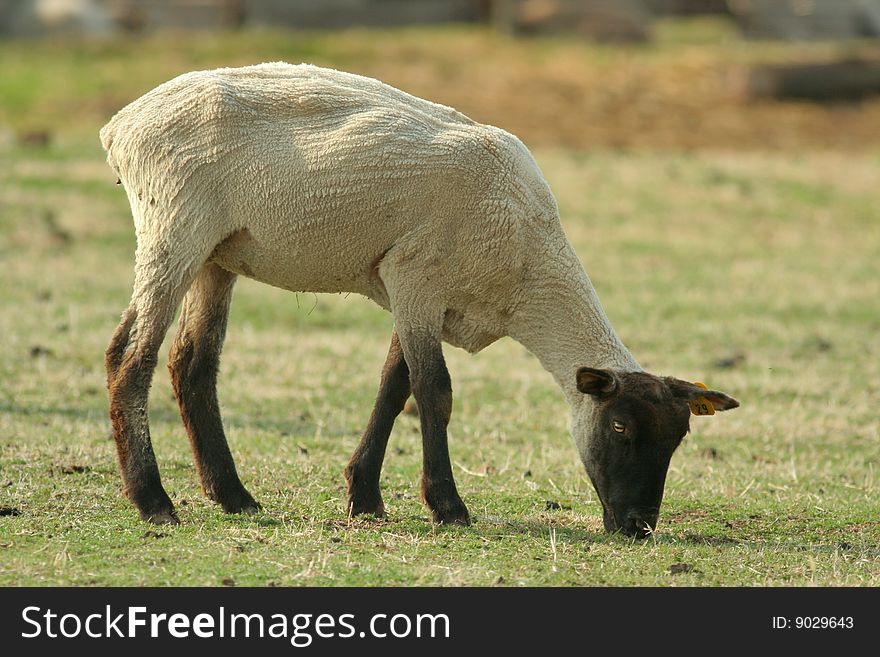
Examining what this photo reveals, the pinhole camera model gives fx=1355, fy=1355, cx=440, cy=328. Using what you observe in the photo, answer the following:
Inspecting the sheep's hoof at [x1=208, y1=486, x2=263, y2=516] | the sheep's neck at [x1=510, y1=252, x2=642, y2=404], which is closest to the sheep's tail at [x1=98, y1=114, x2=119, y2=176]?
the sheep's hoof at [x1=208, y1=486, x2=263, y2=516]

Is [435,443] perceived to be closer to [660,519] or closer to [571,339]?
[571,339]

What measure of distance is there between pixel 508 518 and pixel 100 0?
29.2 meters

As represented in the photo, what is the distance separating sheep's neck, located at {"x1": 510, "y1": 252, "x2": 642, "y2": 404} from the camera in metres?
7.73

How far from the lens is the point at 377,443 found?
25.9 ft

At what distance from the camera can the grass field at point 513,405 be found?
6.94 metres

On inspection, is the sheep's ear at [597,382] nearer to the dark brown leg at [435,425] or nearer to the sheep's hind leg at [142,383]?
the dark brown leg at [435,425]

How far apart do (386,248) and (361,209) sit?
26 cm

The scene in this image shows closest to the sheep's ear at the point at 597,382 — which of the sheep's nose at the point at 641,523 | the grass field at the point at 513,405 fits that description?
the sheep's nose at the point at 641,523

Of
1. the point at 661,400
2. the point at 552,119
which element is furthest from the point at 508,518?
the point at 552,119

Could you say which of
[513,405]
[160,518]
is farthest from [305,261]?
[513,405]

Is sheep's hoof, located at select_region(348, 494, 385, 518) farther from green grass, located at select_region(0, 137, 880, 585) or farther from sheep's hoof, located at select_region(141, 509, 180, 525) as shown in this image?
sheep's hoof, located at select_region(141, 509, 180, 525)

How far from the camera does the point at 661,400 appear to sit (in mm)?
7406

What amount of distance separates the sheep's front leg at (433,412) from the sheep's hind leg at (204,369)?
1.15m

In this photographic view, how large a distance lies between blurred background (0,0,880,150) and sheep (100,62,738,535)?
1404cm
